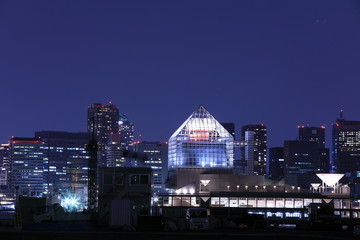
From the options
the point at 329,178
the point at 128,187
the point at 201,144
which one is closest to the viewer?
the point at 128,187

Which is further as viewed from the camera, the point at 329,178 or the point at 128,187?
the point at 329,178

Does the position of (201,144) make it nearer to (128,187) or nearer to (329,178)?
(329,178)

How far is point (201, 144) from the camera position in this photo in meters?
177

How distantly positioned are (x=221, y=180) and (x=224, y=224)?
89.2 m


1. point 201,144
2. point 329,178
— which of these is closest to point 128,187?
point 329,178

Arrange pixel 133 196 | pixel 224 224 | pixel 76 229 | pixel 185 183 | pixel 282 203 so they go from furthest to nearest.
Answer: pixel 185 183 → pixel 282 203 → pixel 133 196 → pixel 224 224 → pixel 76 229

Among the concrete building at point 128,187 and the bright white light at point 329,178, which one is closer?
the concrete building at point 128,187

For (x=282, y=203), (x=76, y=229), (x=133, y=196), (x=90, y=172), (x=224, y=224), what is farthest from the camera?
(x=282, y=203)

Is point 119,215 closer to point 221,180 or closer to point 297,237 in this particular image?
point 297,237

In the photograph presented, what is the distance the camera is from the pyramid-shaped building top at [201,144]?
177 meters

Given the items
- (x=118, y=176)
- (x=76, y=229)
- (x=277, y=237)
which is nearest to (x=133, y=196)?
(x=118, y=176)

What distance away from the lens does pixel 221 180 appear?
526 feet

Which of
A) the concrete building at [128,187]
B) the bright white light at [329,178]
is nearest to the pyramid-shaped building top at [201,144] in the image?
the bright white light at [329,178]

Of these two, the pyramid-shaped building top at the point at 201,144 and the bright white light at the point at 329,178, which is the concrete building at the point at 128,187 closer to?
the bright white light at the point at 329,178
